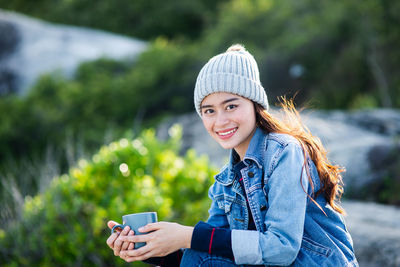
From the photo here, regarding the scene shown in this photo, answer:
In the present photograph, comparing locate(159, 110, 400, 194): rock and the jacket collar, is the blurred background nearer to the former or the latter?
locate(159, 110, 400, 194): rock

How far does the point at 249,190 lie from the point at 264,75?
10953 millimetres

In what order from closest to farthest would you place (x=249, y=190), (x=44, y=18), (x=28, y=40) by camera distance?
(x=249, y=190) → (x=28, y=40) → (x=44, y=18)

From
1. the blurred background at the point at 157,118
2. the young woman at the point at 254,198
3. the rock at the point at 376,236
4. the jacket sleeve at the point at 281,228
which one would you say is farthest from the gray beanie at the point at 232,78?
the rock at the point at 376,236

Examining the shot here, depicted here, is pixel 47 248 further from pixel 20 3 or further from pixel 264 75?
pixel 20 3

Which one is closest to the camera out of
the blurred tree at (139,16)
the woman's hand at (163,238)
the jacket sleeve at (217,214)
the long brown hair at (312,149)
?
the woman's hand at (163,238)

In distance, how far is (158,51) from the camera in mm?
12219

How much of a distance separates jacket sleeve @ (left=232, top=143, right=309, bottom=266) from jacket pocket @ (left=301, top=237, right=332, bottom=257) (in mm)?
102

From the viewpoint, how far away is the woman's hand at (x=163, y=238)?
5.82ft

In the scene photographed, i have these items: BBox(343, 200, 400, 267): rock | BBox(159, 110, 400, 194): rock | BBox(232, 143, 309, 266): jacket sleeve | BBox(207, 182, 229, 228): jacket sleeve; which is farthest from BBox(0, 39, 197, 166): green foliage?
BBox(232, 143, 309, 266): jacket sleeve

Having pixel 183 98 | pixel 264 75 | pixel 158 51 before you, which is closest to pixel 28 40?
pixel 158 51

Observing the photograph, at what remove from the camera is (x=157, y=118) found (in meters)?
11.1

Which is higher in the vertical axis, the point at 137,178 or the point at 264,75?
the point at 264,75

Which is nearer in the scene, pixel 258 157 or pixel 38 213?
pixel 258 157

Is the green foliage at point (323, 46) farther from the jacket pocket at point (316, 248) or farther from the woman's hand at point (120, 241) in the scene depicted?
the woman's hand at point (120, 241)
